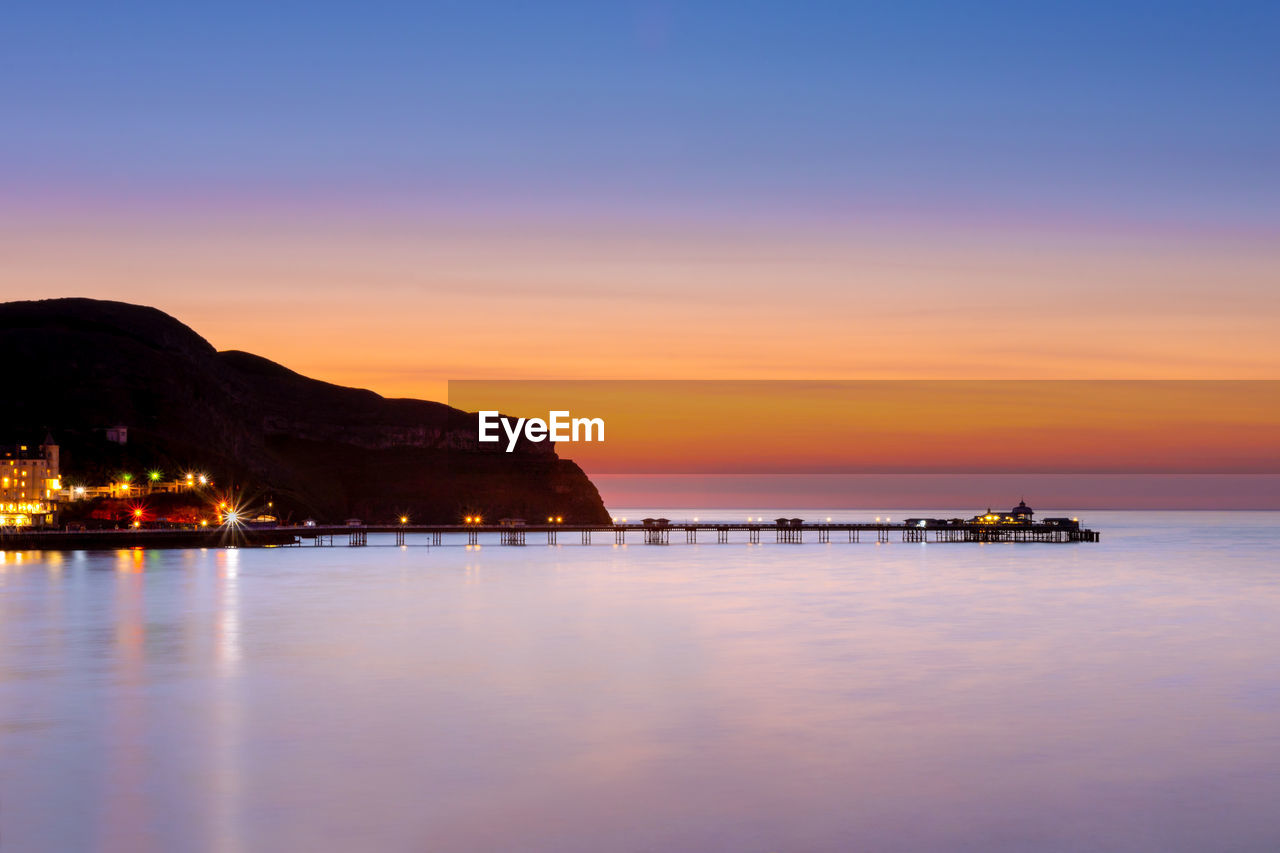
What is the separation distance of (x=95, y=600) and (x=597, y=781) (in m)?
60.5

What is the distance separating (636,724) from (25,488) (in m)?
185

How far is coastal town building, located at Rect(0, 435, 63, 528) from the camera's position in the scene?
187375 millimetres

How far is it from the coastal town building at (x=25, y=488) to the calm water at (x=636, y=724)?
118 meters

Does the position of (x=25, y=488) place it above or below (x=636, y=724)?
above

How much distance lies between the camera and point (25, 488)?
639 feet

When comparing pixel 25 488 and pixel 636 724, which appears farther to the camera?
pixel 25 488

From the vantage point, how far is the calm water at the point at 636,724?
83.6ft

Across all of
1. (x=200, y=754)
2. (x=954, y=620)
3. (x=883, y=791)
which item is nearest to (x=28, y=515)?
(x=954, y=620)

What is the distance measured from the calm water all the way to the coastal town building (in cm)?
11786

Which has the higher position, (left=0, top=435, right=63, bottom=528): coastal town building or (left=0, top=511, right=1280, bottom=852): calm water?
(left=0, top=435, right=63, bottom=528): coastal town building

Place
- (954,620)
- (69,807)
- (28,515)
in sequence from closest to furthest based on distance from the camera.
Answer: (69,807) → (954,620) → (28,515)

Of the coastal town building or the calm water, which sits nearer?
the calm water

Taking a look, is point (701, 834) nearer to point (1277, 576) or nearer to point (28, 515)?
point (1277, 576)

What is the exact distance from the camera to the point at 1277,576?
114 meters
